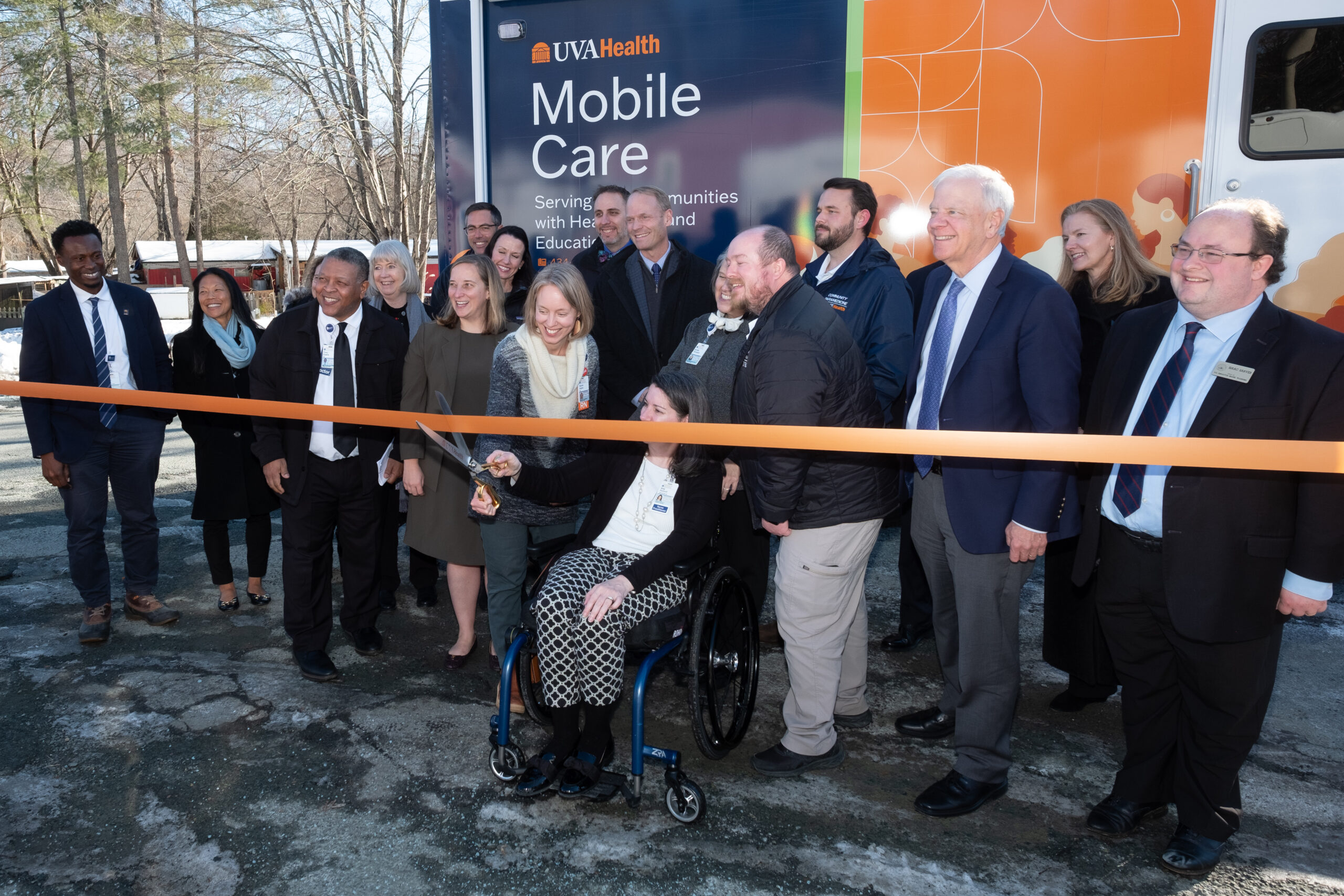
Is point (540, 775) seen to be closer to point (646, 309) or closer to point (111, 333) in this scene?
point (646, 309)

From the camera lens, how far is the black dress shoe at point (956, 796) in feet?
9.66

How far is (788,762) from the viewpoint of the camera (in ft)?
10.5

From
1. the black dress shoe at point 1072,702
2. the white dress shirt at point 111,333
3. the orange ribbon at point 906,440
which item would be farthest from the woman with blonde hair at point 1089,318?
the white dress shirt at point 111,333

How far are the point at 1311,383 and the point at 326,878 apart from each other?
302 centimetres

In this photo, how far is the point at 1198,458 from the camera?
A: 2.25 metres

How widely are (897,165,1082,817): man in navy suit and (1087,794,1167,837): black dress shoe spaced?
29 centimetres

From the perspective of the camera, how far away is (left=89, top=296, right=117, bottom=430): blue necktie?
14.4 feet

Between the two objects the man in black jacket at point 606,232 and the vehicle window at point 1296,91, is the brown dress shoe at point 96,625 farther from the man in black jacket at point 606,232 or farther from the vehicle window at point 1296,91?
the vehicle window at point 1296,91

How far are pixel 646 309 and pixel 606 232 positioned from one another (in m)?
0.57

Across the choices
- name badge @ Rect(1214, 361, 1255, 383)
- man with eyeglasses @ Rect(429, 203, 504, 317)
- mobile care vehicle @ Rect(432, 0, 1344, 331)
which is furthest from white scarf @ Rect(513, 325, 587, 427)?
name badge @ Rect(1214, 361, 1255, 383)

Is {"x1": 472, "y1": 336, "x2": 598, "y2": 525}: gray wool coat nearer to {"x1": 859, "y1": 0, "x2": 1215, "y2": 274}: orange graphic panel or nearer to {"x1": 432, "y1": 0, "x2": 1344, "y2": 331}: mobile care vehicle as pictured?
{"x1": 432, "y1": 0, "x2": 1344, "y2": 331}: mobile care vehicle

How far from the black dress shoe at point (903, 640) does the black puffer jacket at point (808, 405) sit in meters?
1.47

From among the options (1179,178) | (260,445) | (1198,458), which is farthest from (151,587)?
(1179,178)

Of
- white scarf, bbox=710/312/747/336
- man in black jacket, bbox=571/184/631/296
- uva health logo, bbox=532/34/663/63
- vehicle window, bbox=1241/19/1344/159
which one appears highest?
uva health logo, bbox=532/34/663/63
